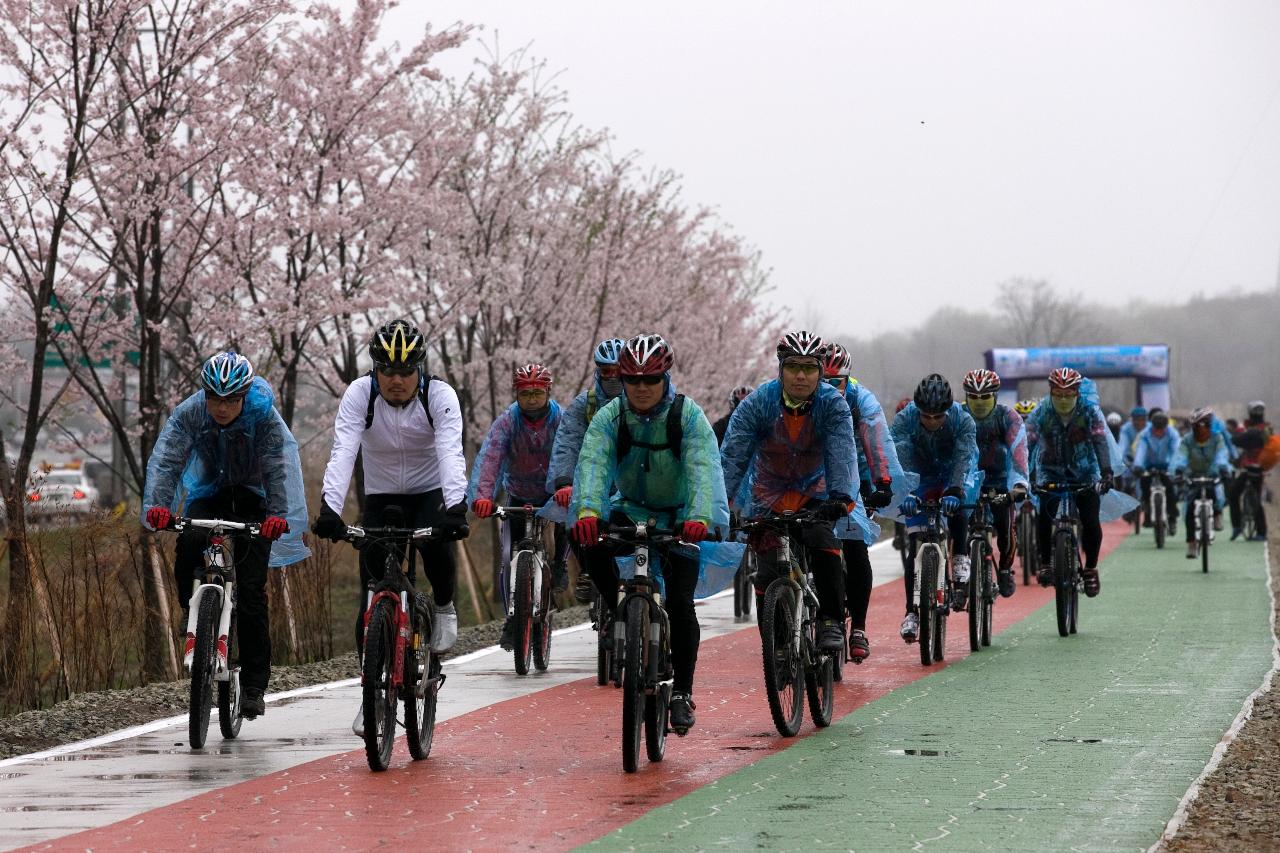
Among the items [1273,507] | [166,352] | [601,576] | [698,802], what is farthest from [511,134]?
[1273,507]

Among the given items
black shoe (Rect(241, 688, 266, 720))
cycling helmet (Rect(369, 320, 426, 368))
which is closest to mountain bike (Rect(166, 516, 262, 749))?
black shoe (Rect(241, 688, 266, 720))

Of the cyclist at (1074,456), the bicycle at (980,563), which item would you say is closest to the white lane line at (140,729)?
the bicycle at (980,563)

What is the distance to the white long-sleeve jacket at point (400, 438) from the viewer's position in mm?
8633

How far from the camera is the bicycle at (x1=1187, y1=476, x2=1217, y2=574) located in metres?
22.0

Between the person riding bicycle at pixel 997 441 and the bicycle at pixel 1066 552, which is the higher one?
the person riding bicycle at pixel 997 441

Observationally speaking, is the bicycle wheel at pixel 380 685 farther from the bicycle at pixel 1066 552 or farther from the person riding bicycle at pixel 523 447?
the bicycle at pixel 1066 552

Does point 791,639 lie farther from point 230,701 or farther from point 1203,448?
point 1203,448

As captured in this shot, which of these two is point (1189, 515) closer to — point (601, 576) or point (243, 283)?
point (243, 283)

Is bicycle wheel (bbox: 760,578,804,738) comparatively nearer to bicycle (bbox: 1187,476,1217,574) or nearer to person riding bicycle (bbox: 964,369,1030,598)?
person riding bicycle (bbox: 964,369,1030,598)

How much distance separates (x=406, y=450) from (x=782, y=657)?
6.57ft

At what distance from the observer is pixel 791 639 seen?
29.9 feet

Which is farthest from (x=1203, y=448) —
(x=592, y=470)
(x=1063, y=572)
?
(x=592, y=470)

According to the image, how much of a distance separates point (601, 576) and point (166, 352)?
32.0 ft

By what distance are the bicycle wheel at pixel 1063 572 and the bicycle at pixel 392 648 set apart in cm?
669
